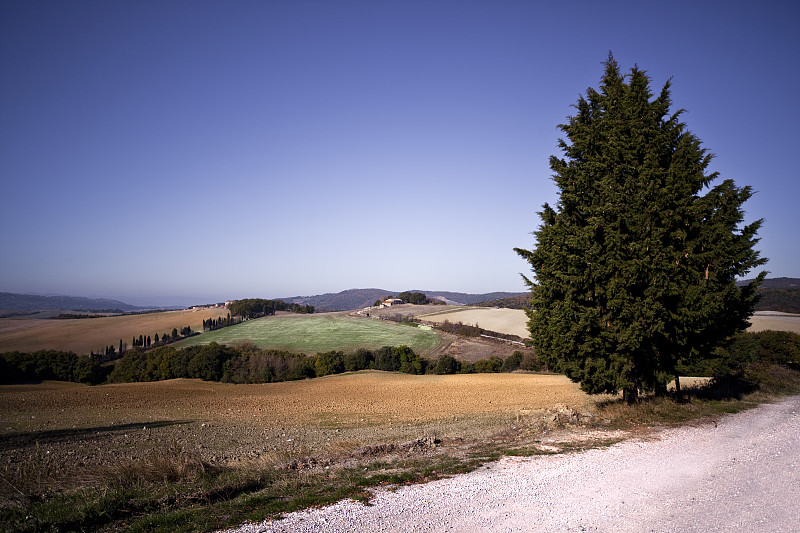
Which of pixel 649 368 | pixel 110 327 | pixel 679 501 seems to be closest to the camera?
pixel 679 501

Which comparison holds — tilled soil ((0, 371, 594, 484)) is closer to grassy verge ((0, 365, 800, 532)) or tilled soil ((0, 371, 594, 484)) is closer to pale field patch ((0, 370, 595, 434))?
pale field patch ((0, 370, 595, 434))

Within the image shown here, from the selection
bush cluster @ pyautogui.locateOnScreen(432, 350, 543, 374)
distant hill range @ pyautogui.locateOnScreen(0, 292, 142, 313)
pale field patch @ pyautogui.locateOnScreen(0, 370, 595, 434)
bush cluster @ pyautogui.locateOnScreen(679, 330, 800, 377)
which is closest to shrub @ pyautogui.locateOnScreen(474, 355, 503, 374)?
bush cluster @ pyautogui.locateOnScreen(432, 350, 543, 374)

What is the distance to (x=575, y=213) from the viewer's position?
578 inches

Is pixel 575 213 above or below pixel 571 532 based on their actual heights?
above

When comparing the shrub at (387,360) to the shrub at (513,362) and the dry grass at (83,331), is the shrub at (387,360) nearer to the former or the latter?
the shrub at (513,362)

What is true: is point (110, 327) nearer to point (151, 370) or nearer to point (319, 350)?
point (151, 370)

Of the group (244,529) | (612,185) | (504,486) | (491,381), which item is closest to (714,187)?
(612,185)

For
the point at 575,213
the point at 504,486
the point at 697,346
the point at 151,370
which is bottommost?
the point at 151,370

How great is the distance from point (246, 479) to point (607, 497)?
20.9 ft

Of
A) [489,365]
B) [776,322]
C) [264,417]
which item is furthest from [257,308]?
[776,322]

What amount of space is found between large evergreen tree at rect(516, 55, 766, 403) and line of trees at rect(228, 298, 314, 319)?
9097cm

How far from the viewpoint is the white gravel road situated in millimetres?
5625

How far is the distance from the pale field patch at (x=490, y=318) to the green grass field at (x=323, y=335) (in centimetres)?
907

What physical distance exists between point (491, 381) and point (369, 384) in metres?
12.1
